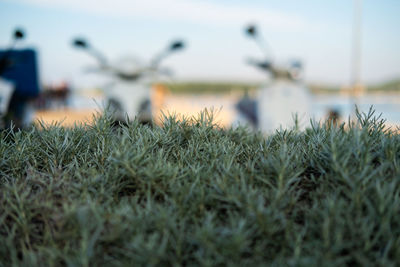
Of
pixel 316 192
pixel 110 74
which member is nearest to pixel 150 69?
pixel 110 74

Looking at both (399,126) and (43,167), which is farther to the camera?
(399,126)

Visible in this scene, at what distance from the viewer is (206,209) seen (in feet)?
5.55

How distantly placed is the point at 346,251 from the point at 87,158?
5.13ft

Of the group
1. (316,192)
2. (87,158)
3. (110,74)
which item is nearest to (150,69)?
(110,74)

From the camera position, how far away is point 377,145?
2062mm

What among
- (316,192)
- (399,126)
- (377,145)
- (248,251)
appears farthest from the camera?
(399,126)

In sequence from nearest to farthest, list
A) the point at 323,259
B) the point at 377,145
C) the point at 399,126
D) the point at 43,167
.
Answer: the point at 323,259 < the point at 377,145 < the point at 43,167 < the point at 399,126

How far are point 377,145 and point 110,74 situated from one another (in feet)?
34.3

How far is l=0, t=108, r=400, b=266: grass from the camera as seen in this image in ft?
4.46

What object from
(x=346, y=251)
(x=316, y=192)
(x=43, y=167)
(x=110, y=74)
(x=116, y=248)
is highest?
(x=110, y=74)

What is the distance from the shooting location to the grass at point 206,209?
1359 mm

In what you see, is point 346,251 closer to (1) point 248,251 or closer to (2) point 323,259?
(2) point 323,259

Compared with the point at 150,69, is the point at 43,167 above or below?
below

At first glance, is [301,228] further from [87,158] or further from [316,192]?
[87,158]
